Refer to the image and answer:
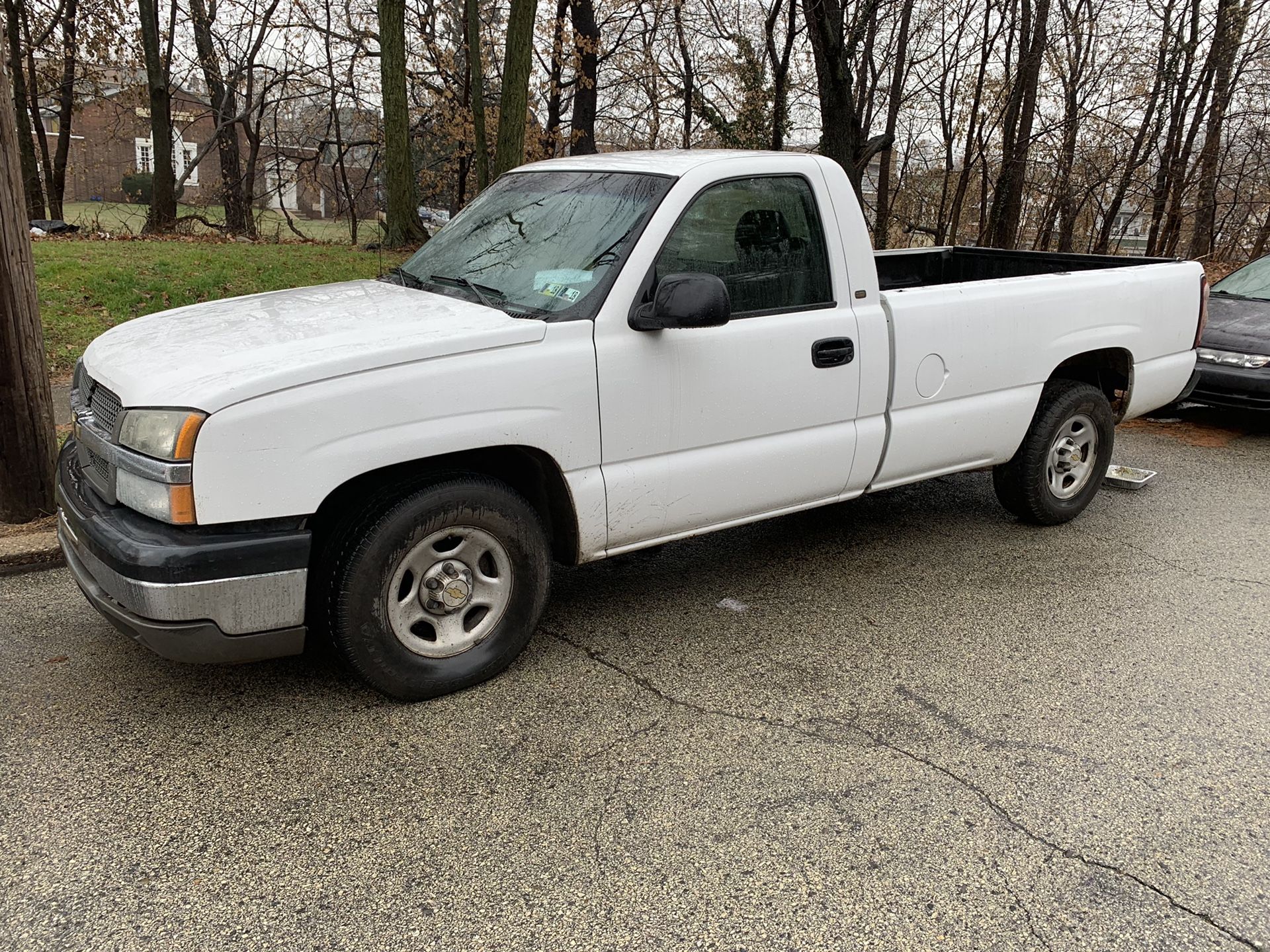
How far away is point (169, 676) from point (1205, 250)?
59.1ft

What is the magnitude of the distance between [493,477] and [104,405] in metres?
1.37

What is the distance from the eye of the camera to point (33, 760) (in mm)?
3229

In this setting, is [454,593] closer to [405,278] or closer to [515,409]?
[515,409]

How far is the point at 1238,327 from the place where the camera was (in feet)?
27.2

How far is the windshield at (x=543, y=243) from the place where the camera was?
151 inches

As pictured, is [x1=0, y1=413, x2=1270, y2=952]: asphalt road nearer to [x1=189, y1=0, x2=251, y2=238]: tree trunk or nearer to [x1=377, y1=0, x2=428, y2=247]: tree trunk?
[x1=377, y1=0, x2=428, y2=247]: tree trunk

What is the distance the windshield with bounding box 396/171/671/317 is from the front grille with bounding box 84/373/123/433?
133cm

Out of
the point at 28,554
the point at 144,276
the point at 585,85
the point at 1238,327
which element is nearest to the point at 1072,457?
the point at 1238,327

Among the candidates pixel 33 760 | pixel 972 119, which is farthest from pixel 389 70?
pixel 33 760

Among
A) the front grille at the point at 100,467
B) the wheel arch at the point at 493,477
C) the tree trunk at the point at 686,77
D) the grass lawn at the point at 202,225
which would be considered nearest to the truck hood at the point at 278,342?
the front grille at the point at 100,467

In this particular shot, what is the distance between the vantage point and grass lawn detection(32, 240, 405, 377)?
914cm

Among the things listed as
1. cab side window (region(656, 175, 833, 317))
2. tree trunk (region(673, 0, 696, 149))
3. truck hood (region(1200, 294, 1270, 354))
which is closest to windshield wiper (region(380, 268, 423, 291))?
cab side window (region(656, 175, 833, 317))

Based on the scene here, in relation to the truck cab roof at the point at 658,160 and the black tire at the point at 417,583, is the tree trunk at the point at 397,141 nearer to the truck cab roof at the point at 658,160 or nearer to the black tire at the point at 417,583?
the truck cab roof at the point at 658,160

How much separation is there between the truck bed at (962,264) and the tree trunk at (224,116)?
2027 centimetres
